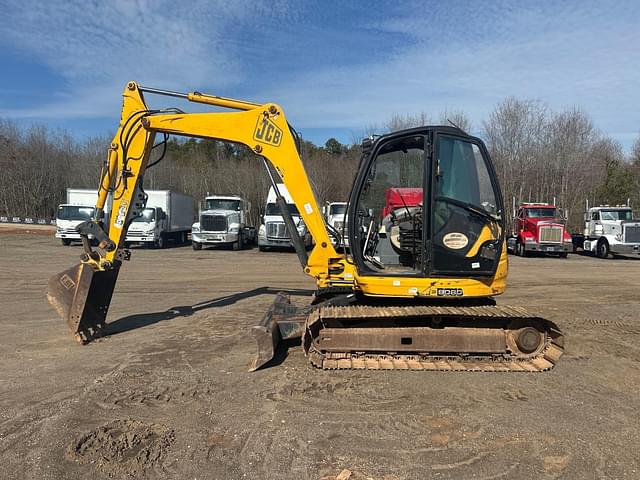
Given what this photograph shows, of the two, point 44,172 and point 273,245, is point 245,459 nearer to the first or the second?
point 273,245

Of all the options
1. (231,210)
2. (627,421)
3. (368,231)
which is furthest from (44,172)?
(627,421)

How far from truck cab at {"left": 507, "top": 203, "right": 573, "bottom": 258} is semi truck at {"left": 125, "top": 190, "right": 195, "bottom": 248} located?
1740 cm

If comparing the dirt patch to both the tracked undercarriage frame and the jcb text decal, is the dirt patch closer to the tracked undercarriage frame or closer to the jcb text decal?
the tracked undercarriage frame

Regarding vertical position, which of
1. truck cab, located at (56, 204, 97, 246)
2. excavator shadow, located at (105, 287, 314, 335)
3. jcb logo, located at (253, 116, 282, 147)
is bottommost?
excavator shadow, located at (105, 287, 314, 335)

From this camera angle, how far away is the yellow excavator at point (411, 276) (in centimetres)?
581

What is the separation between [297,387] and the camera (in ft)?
17.4

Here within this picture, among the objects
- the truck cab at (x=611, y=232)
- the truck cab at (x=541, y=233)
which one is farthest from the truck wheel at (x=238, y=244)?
the truck cab at (x=611, y=232)

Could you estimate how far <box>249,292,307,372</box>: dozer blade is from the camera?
5.79m

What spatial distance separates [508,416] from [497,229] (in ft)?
7.60

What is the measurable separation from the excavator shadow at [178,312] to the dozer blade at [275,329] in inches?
102

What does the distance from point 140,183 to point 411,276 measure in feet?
14.1

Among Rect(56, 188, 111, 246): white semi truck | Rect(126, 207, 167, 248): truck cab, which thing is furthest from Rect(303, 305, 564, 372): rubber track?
Rect(56, 188, 111, 246): white semi truck

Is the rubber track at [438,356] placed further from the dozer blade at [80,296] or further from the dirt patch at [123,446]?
the dozer blade at [80,296]

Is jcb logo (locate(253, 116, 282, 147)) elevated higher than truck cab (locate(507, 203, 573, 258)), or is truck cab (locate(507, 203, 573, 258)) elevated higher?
jcb logo (locate(253, 116, 282, 147))
